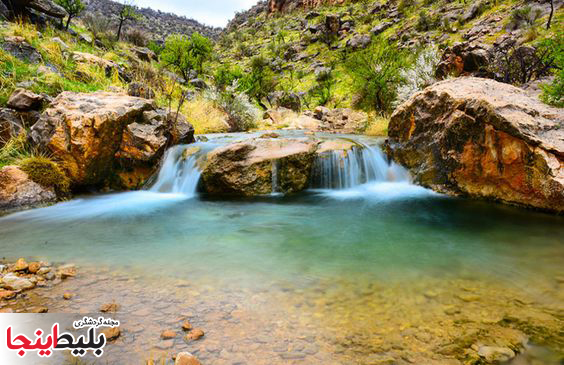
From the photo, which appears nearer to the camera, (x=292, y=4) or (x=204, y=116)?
(x=204, y=116)

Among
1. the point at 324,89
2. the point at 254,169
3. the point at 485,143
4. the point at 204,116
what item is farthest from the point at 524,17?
the point at 254,169

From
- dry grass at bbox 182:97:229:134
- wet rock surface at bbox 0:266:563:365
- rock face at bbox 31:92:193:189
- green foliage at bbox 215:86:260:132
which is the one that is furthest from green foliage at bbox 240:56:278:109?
wet rock surface at bbox 0:266:563:365

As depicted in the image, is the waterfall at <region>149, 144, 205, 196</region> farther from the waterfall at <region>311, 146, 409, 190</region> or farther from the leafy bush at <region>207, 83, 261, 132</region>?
the leafy bush at <region>207, 83, 261, 132</region>

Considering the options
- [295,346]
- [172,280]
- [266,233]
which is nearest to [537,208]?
[266,233]

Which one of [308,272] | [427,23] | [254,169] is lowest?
[308,272]

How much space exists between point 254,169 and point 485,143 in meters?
5.30

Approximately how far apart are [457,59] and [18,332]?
19535mm

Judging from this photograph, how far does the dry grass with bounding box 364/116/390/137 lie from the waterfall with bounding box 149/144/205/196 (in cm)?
976

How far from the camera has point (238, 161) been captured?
7664mm

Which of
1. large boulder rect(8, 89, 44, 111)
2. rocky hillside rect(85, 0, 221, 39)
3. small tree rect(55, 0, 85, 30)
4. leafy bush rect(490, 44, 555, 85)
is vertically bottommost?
large boulder rect(8, 89, 44, 111)

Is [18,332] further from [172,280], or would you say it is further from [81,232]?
[81,232]

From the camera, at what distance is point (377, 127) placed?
15.5 m

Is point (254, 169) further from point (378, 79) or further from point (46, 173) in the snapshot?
point (378, 79)

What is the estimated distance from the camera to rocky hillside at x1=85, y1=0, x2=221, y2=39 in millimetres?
62969
